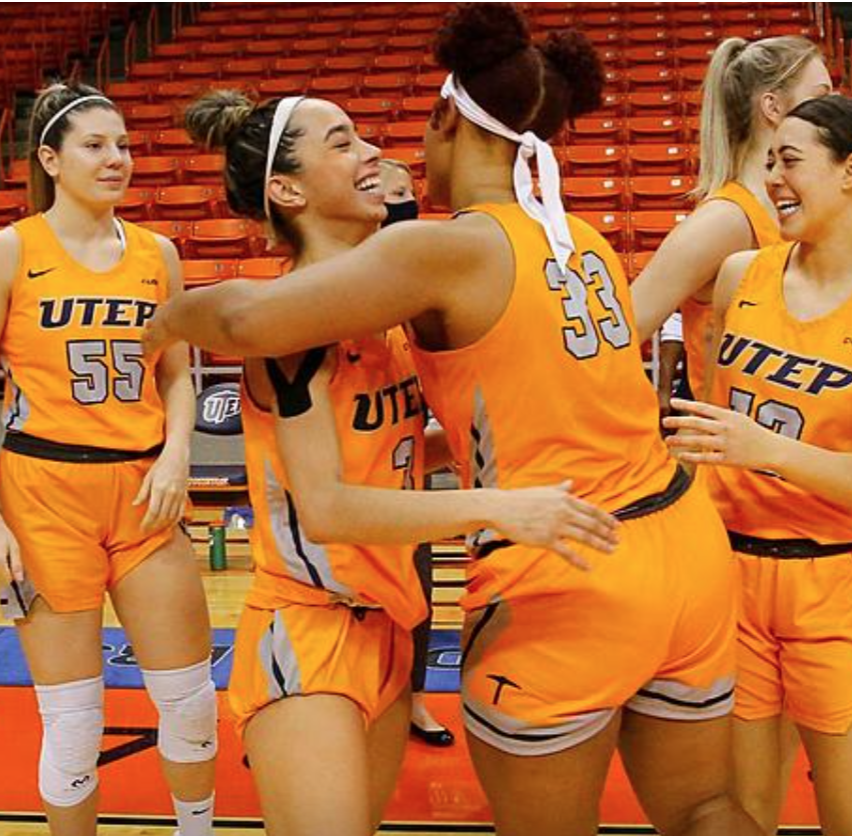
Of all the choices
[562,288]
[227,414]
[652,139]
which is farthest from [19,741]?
[652,139]

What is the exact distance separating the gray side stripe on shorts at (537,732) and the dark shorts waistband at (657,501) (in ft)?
0.97

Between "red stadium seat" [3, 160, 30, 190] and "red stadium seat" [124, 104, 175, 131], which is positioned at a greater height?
"red stadium seat" [124, 104, 175, 131]

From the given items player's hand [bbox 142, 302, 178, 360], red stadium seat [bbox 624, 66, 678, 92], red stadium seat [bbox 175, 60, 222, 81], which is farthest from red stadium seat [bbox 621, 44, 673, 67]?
player's hand [bbox 142, 302, 178, 360]

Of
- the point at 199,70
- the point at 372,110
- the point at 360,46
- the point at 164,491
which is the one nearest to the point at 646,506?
the point at 164,491

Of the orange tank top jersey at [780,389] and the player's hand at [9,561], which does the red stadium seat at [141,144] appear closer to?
the player's hand at [9,561]

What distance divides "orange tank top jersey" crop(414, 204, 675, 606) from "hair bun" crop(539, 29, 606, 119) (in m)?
0.20

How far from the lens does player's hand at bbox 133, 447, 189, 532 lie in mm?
3033

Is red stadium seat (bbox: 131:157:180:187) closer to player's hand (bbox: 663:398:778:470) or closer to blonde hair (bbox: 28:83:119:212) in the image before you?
blonde hair (bbox: 28:83:119:212)

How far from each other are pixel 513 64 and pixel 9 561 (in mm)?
1661

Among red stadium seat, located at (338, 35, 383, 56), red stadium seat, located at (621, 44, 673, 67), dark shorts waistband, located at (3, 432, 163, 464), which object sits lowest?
dark shorts waistband, located at (3, 432, 163, 464)

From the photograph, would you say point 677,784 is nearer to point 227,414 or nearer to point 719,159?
point 719,159

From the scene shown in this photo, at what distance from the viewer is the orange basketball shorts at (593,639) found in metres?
1.98

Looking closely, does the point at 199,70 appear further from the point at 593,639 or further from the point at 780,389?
the point at 593,639

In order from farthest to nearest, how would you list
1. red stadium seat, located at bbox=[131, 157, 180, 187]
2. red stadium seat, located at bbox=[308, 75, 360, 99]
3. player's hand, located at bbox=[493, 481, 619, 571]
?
red stadium seat, located at bbox=[308, 75, 360, 99] → red stadium seat, located at bbox=[131, 157, 180, 187] → player's hand, located at bbox=[493, 481, 619, 571]
